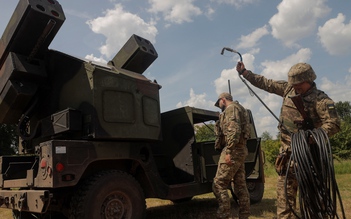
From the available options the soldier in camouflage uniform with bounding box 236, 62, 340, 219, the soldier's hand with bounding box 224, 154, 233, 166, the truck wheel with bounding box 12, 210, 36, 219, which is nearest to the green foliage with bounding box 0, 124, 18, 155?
the truck wheel with bounding box 12, 210, 36, 219

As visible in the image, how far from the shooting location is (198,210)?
6391 millimetres

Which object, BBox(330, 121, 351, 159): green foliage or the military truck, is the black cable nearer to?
the military truck

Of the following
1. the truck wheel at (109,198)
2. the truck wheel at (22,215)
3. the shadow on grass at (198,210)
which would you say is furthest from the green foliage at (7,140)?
the truck wheel at (109,198)

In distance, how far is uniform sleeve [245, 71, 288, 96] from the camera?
13.0 ft

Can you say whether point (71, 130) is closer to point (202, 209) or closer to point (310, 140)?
point (310, 140)

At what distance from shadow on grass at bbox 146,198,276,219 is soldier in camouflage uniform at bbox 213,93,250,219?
0.93m

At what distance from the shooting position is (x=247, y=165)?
6.06 m

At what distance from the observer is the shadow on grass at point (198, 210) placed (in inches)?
230

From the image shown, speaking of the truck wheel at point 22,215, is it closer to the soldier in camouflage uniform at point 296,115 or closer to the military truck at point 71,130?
the military truck at point 71,130

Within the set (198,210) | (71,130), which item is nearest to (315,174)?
(71,130)

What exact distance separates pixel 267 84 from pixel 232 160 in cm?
132

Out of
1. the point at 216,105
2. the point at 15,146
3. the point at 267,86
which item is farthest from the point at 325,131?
the point at 15,146

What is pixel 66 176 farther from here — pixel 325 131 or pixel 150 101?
pixel 325 131

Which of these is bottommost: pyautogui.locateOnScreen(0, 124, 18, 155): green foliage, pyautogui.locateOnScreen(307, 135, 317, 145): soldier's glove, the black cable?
the black cable
